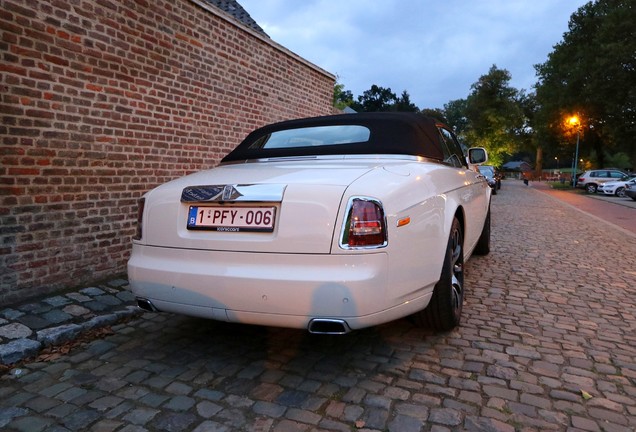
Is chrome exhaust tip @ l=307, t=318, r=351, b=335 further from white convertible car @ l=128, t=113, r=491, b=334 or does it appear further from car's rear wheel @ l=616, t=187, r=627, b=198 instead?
car's rear wheel @ l=616, t=187, r=627, b=198

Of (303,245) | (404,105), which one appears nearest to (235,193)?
(303,245)

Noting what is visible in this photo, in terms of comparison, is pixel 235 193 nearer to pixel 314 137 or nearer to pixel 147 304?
pixel 147 304

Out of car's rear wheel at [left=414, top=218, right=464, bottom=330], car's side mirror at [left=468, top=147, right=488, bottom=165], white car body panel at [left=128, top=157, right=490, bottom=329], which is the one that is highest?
car's side mirror at [left=468, top=147, right=488, bottom=165]

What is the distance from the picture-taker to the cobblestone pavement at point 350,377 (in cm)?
219

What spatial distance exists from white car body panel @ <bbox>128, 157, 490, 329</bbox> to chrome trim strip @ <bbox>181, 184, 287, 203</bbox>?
0.06m

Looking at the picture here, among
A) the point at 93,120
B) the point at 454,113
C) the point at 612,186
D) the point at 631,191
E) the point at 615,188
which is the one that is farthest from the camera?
the point at 454,113

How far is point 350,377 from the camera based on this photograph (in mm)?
2641

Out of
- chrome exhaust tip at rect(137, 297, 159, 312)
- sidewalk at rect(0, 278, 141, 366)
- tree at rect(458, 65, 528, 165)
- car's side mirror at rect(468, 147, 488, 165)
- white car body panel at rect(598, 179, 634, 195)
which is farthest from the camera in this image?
tree at rect(458, 65, 528, 165)

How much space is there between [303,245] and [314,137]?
1.57 metres

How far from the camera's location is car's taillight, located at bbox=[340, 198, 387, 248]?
2.31 meters

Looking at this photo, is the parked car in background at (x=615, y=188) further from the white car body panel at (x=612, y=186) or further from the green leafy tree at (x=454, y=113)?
the green leafy tree at (x=454, y=113)

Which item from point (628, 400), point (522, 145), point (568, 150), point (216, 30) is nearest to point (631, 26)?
point (568, 150)

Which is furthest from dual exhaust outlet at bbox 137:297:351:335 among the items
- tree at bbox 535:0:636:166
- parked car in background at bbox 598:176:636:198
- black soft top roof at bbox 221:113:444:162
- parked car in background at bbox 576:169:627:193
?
parked car in background at bbox 576:169:627:193

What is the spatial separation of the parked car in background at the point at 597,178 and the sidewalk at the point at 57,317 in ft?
112
